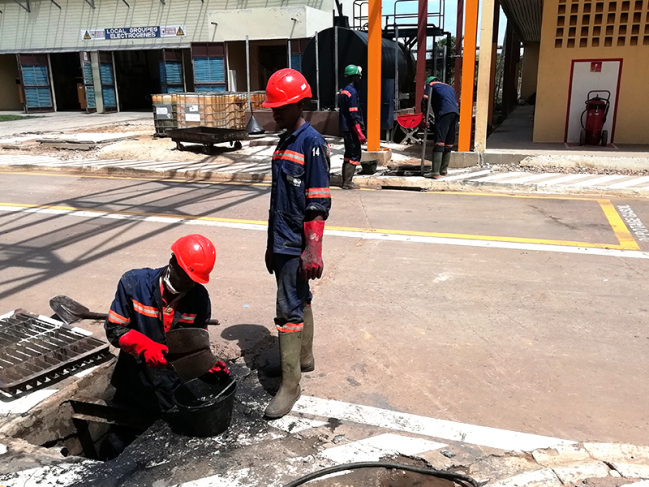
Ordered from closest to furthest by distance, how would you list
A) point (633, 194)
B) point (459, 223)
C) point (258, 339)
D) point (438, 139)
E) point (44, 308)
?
1. point (258, 339)
2. point (44, 308)
3. point (459, 223)
4. point (633, 194)
5. point (438, 139)

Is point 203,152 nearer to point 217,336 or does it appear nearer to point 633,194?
point 633,194

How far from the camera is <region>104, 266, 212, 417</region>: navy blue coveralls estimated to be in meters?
3.34

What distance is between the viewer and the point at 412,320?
15.5ft

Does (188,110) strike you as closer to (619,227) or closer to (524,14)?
(524,14)

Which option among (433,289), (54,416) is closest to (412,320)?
(433,289)

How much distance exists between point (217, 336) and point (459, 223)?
14.6 ft

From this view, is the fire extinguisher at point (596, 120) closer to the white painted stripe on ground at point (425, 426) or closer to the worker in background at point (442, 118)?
the worker in background at point (442, 118)

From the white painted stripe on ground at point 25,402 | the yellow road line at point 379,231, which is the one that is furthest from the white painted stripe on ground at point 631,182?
the white painted stripe on ground at point 25,402

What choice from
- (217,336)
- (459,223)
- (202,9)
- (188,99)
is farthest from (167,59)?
(217,336)

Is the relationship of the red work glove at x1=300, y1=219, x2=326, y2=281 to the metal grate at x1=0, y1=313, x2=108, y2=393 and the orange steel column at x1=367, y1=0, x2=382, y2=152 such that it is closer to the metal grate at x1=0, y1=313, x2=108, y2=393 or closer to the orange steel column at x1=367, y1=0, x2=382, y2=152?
the metal grate at x1=0, y1=313, x2=108, y2=393

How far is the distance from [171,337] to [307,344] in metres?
0.96

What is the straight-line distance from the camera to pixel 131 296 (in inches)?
132

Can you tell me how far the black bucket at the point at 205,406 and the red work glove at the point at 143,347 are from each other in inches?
10.8

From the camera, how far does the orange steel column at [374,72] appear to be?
11664mm
